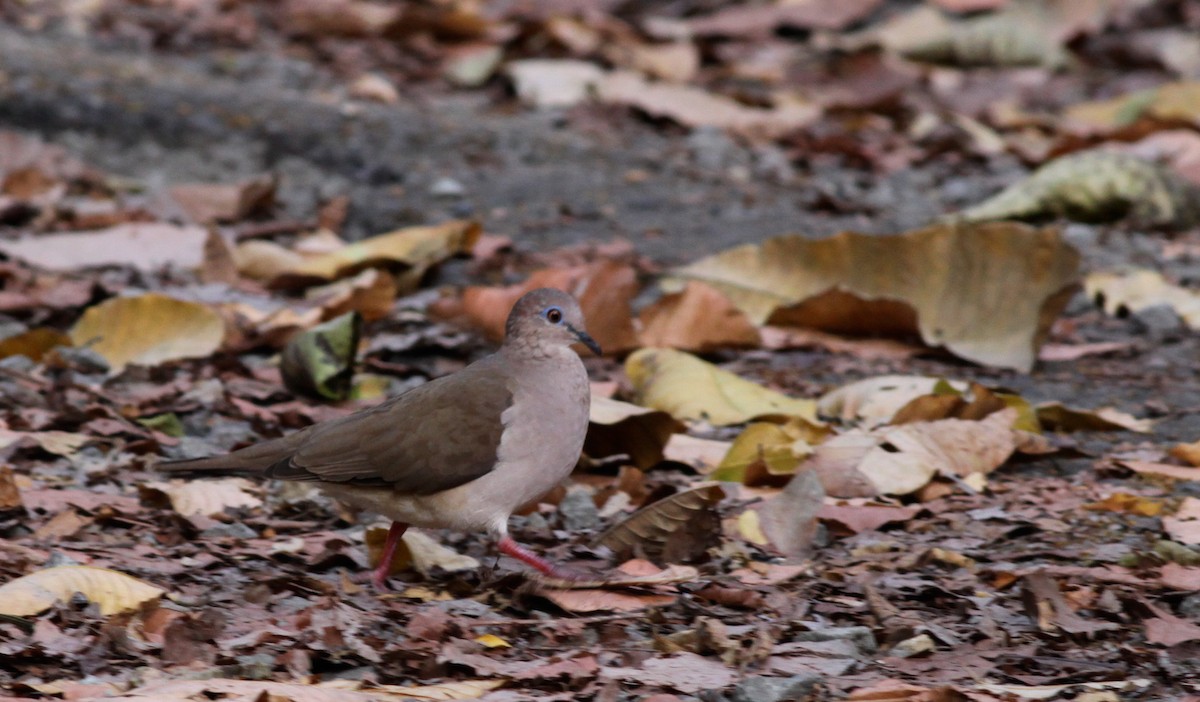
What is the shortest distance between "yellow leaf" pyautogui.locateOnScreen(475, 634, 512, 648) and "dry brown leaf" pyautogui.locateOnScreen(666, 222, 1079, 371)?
292 cm

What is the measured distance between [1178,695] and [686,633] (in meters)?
1.13

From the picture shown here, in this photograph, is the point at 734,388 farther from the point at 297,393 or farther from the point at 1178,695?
the point at 1178,695

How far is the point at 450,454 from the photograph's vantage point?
4.64 m

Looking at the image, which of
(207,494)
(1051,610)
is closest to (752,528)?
(1051,610)

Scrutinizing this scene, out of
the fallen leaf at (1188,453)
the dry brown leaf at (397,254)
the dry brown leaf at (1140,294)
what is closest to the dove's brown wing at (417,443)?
the fallen leaf at (1188,453)

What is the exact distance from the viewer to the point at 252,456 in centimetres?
482

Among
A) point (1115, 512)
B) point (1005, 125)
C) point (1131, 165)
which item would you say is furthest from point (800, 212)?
point (1115, 512)

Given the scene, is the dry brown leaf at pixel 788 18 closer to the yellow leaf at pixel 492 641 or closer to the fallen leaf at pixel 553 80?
the fallen leaf at pixel 553 80

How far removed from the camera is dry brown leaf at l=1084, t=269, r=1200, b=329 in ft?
23.6

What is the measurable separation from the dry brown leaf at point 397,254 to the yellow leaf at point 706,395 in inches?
70.7

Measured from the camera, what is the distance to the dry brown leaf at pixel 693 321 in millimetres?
6551

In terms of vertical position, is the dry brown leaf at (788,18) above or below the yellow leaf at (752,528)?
above

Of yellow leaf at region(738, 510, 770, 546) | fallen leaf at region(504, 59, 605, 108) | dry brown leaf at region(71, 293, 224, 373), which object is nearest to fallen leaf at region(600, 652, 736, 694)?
yellow leaf at region(738, 510, 770, 546)

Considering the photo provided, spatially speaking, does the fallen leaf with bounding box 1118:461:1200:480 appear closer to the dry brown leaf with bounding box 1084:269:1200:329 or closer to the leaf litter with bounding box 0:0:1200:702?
the leaf litter with bounding box 0:0:1200:702
